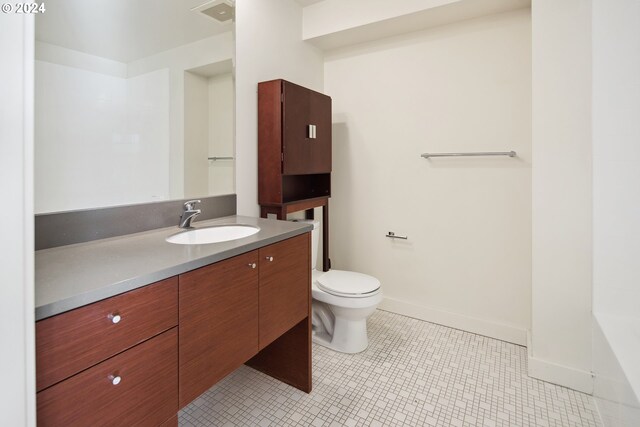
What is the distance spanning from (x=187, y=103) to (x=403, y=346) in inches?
76.9

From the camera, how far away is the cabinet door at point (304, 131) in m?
2.12

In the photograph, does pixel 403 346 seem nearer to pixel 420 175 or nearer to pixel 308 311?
pixel 308 311

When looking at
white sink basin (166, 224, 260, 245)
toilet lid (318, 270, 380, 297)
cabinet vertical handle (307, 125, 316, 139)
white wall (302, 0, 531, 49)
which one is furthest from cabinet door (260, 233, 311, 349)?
white wall (302, 0, 531, 49)

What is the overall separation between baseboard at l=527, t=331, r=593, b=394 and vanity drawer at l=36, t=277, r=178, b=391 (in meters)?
1.92

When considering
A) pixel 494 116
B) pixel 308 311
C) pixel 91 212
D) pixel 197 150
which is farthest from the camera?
pixel 494 116

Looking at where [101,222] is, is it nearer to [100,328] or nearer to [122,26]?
[100,328]

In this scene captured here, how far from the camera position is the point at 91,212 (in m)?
1.31

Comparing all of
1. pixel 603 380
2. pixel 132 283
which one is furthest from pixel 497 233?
pixel 132 283

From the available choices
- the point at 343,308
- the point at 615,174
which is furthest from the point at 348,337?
the point at 615,174

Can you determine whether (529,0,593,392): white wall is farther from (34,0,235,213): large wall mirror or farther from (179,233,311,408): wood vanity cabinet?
(34,0,235,213): large wall mirror

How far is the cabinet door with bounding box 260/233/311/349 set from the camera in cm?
137

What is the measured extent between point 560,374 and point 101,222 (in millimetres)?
2369

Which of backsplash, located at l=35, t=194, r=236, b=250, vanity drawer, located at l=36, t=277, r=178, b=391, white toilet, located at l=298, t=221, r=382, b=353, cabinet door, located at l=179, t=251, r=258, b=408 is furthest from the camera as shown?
white toilet, located at l=298, t=221, r=382, b=353

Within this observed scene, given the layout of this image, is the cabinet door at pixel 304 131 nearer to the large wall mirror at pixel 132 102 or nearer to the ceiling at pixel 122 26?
the large wall mirror at pixel 132 102
